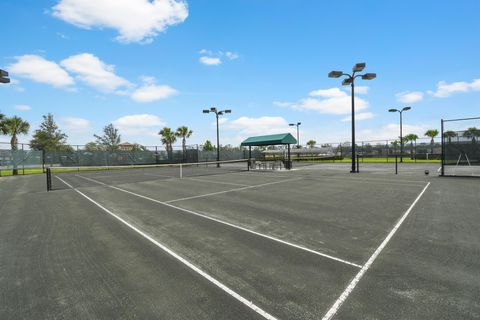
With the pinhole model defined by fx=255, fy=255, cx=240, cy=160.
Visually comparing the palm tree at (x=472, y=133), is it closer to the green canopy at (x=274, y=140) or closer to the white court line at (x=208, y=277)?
the green canopy at (x=274, y=140)

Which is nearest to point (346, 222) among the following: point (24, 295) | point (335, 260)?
point (335, 260)

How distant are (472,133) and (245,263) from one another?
18.6 m

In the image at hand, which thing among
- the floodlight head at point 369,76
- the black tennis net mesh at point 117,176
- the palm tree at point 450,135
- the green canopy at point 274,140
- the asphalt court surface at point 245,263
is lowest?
the asphalt court surface at point 245,263

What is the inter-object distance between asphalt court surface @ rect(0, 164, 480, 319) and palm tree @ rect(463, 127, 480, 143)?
10.5 m

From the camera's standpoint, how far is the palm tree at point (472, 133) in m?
15.5

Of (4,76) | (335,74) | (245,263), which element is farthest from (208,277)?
(335,74)

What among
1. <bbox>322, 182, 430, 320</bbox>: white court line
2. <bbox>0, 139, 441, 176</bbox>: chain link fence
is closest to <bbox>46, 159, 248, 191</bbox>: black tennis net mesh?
<bbox>0, 139, 441, 176</bbox>: chain link fence

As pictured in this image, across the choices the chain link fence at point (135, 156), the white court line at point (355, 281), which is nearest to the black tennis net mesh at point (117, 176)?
the chain link fence at point (135, 156)

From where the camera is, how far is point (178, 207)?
29.0 ft

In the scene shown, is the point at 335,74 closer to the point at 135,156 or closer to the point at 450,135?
the point at 450,135

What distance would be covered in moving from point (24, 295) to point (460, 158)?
21.4 metres

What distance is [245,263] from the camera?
4.26 metres

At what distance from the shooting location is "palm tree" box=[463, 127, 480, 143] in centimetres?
1554

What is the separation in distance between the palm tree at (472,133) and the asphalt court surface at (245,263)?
1051 centimetres
